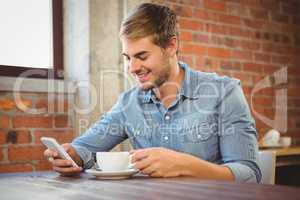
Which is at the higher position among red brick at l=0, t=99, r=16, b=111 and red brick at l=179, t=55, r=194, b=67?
red brick at l=179, t=55, r=194, b=67

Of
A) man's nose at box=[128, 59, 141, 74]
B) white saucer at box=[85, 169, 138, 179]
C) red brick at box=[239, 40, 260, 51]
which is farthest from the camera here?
red brick at box=[239, 40, 260, 51]

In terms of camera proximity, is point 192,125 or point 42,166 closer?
point 192,125

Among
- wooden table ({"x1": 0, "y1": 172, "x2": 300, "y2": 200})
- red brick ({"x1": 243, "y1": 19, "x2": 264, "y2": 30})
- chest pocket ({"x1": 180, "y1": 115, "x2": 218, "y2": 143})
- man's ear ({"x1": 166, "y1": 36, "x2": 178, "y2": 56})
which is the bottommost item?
wooden table ({"x1": 0, "y1": 172, "x2": 300, "y2": 200})

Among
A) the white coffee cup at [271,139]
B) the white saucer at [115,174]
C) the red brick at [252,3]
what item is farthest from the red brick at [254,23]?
the white saucer at [115,174]

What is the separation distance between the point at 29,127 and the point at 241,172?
1.21m

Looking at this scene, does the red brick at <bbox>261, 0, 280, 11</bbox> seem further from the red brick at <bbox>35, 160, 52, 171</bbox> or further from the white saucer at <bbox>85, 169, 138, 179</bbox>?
the white saucer at <bbox>85, 169, 138, 179</bbox>

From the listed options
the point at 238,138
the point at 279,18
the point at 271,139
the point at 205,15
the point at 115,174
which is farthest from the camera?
the point at 279,18

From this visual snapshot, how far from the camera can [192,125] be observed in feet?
5.61

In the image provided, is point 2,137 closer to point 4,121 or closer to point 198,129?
point 4,121

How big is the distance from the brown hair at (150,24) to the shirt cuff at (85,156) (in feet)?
1.57

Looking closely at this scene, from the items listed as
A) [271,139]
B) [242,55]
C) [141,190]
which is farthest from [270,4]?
[141,190]

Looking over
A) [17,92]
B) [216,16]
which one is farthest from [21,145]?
[216,16]

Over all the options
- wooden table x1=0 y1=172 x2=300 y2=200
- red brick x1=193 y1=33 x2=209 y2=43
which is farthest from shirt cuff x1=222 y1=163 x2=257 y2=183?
red brick x1=193 y1=33 x2=209 y2=43

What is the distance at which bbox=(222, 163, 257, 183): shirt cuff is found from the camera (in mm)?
1422
